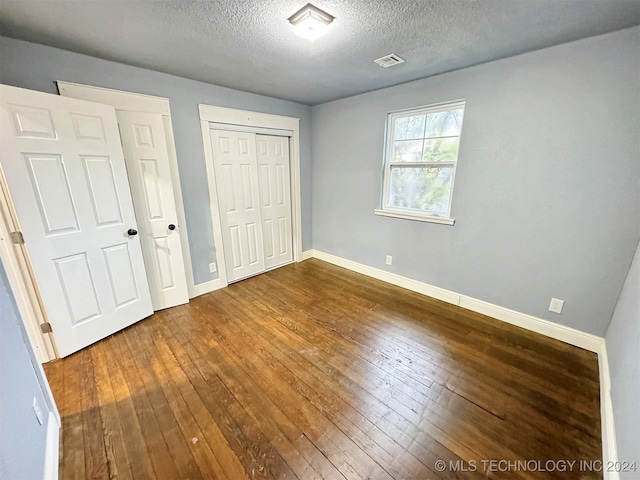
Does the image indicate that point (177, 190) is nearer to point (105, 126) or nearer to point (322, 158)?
point (105, 126)

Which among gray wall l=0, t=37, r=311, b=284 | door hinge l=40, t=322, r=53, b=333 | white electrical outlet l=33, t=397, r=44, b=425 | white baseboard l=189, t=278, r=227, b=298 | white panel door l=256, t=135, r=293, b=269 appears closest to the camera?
white electrical outlet l=33, t=397, r=44, b=425

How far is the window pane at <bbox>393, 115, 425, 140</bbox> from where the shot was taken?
2826 millimetres

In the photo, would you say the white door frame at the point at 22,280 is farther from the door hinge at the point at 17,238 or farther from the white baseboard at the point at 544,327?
the white baseboard at the point at 544,327

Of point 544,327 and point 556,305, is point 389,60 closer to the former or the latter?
point 556,305

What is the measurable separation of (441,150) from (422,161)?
22cm

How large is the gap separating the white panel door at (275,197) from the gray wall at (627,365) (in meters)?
3.45

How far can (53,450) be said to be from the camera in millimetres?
1300

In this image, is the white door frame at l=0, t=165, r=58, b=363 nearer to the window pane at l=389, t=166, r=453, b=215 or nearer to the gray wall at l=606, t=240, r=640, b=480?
the gray wall at l=606, t=240, r=640, b=480

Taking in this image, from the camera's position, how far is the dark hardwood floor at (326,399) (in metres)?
1.33

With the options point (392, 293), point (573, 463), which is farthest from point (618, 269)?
point (392, 293)

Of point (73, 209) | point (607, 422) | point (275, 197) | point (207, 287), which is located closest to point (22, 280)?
point (73, 209)

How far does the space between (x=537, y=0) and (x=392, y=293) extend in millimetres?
2614

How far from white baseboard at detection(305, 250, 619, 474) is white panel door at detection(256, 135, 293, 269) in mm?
1071

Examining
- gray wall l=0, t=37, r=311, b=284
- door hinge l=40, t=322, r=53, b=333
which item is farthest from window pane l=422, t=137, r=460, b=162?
door hinge l=40, t=322, r=53, b=333
